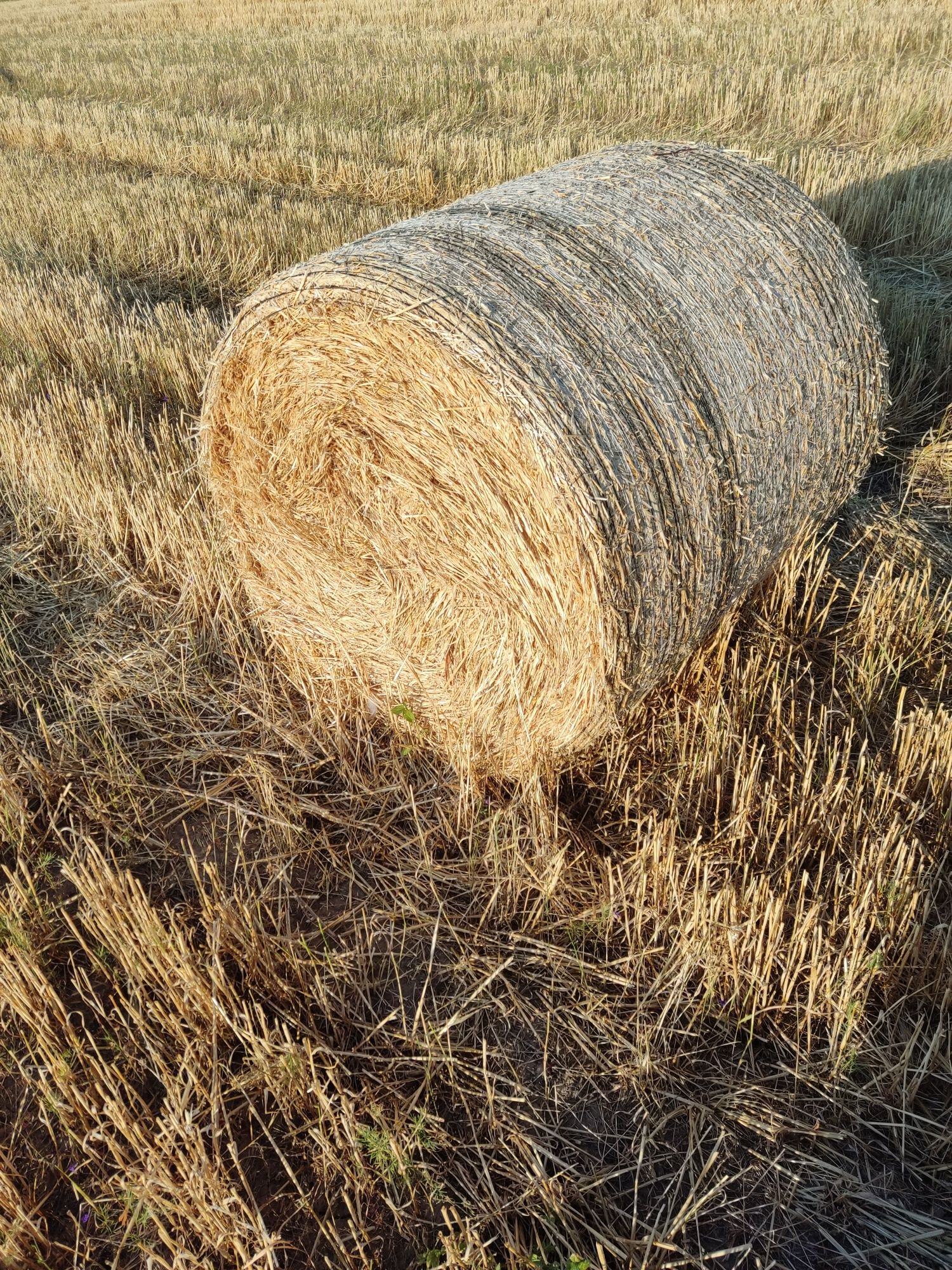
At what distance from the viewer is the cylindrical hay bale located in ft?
8.65

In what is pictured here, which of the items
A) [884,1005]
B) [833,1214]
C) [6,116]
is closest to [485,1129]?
[833,1214]

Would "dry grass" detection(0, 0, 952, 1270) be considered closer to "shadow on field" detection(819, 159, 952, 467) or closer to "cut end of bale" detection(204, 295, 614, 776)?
"shadow on field" detection(819, 159, 952, 467)

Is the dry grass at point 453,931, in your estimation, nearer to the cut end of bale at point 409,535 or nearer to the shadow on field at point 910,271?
the shadow on field at point 910,271

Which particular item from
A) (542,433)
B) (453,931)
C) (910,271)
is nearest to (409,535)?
(542,433)

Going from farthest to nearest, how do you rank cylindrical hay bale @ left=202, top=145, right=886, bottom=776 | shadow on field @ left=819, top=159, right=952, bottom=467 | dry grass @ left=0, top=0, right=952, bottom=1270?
shadow on field @ left=819, top=159, right=952, bottom=467, cylindrical hay bale @ left=202, top=145, right=886, bottom=776, dry grass @ left=0, top=0, right=952, bottom=1270

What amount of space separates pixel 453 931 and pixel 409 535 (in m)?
1.20

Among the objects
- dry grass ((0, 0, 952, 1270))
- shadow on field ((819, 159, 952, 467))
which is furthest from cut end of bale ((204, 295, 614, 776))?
shadow on field ((819, 159, 952, 467))

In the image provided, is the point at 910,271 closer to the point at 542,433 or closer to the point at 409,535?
the point at 409,535

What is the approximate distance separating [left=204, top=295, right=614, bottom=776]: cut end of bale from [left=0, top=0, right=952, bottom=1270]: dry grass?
25 centimetres

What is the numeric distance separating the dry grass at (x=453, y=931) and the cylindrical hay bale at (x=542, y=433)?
1.11 ft

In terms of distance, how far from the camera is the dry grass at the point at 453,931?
2.08m

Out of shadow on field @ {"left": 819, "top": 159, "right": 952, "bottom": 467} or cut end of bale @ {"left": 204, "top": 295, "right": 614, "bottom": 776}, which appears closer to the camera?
cut end of bale @ {"left": 204, "top": 295, "right": 614, "bottom": 776}

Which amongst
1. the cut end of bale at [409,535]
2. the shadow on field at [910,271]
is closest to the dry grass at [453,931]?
the shadow on field at [910,271]

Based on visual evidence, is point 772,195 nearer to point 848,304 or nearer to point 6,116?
point 848,304
